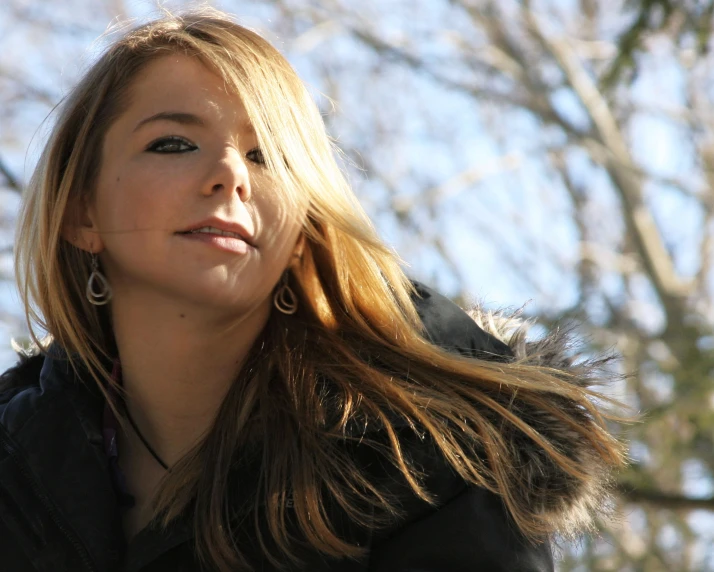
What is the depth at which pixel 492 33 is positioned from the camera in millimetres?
11000

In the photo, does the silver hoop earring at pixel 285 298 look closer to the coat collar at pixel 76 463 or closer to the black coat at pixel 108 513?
the black coat at pixel 108 513

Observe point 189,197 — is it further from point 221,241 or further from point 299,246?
point 299,246

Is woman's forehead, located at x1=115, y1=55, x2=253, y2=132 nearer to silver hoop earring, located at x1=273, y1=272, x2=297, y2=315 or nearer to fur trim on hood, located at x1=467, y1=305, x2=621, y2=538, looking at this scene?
silver hoop earring, located at x1=273, y1=272, x2=297, y2=315

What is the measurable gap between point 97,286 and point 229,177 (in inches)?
21.6

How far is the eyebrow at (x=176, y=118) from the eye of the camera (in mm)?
2449

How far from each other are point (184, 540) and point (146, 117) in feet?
3.24

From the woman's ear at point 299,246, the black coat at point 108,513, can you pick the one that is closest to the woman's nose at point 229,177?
the woman's ear at point 299,246

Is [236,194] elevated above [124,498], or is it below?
above

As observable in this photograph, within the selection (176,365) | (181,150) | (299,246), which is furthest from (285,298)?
(181,150)

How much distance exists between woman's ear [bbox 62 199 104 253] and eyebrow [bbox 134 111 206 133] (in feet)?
0.86

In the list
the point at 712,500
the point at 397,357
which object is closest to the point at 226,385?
the point at 397,357

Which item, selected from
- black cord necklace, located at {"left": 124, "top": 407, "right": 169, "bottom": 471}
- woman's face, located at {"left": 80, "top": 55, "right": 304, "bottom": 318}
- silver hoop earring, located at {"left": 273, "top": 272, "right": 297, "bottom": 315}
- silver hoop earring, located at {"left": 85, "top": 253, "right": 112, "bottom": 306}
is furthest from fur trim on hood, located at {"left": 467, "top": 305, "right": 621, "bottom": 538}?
silver hoop earring, located at {"left": 85, "top": 253, "right": 112, "bottom": 306}

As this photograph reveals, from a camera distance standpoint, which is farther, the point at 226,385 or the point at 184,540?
the point at 226,385

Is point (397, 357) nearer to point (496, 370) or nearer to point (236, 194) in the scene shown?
point (496, 370)
